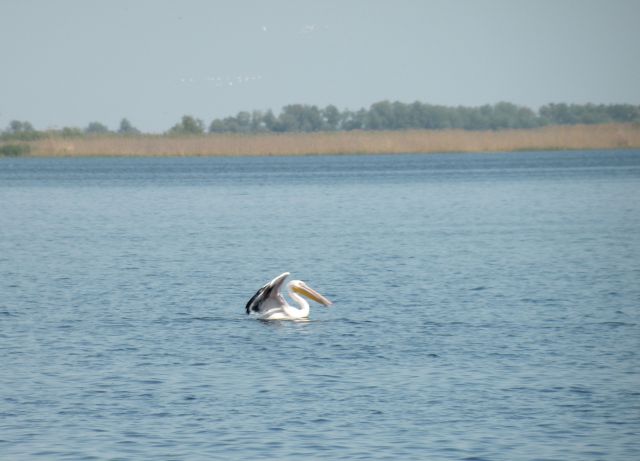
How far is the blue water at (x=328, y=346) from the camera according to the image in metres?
8.31

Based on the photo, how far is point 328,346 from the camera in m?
11.5

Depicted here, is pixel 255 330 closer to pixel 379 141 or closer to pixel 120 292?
pixel 120 292

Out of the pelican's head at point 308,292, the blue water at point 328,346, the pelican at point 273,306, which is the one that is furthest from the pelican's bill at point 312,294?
the pelican at point 273,306

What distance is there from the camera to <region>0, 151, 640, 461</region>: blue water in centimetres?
831

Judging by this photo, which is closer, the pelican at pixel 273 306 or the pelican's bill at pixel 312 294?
the pelican at pixel 273 306

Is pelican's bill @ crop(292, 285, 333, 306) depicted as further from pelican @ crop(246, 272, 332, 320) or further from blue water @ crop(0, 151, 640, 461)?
pelican @ crop(246, 272, 332, 320)

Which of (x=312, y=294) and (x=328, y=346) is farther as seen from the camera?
(x=312, y=294)

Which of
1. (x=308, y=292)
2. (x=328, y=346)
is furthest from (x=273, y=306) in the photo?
(x=328, y=346)

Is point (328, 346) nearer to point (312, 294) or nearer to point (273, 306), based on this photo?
point (273, 306)

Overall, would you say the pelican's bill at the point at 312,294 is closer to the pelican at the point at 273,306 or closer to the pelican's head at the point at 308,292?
the pelican's head at the point at 308,292

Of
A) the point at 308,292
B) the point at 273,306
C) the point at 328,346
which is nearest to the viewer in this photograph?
the point at 328,346

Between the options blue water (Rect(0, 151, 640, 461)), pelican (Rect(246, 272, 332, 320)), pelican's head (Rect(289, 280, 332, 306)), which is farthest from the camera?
pelican's head (Rect(289, 280, 332, 306))

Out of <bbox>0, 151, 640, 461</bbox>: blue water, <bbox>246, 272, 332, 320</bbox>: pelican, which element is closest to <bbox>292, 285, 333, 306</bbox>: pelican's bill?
<bbox>0, 151, 640, 461</bbox>: blue water

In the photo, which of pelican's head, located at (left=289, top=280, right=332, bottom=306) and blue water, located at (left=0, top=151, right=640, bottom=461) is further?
pelican's head, located at (left=289, top=280, right=332, bottom=306)
